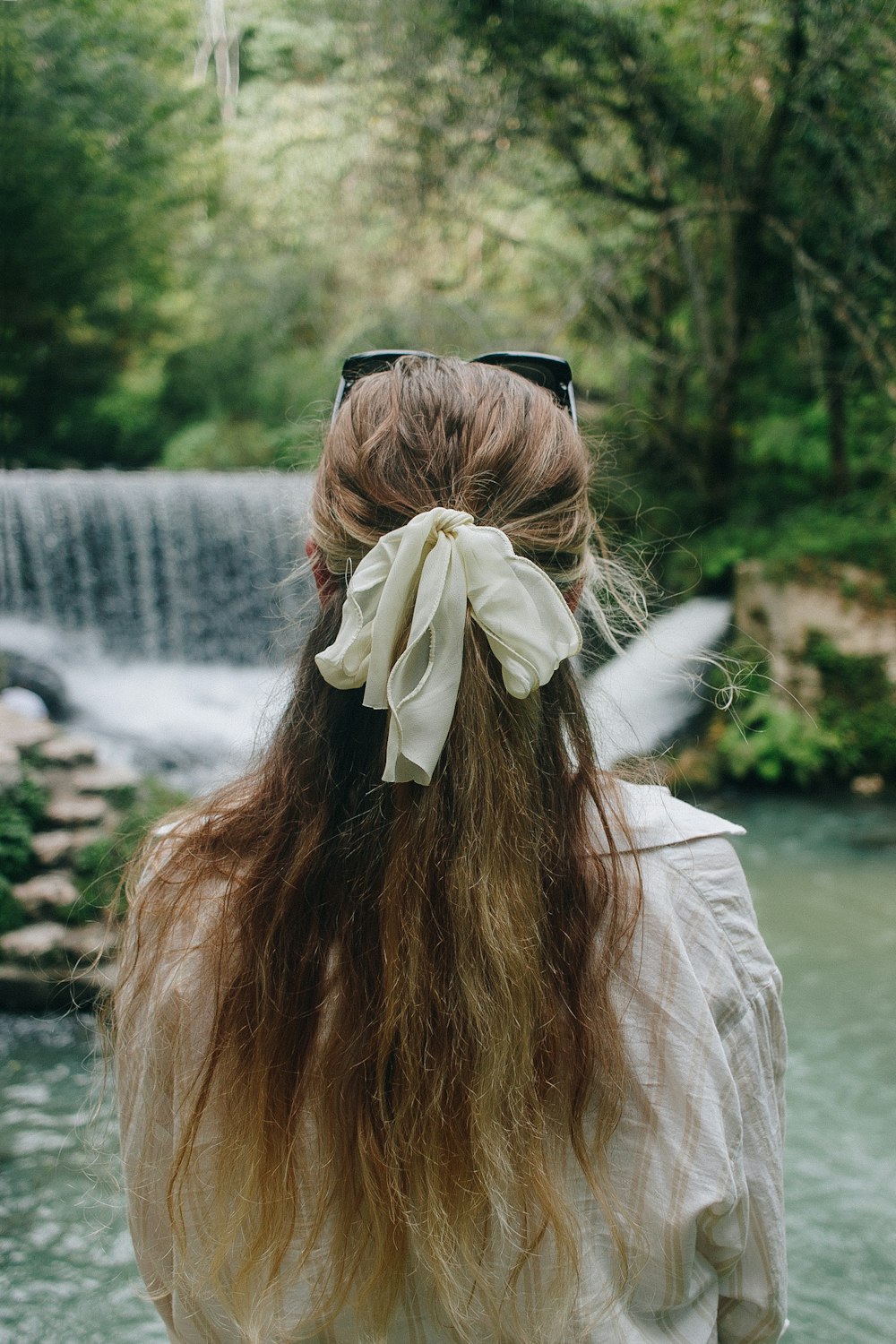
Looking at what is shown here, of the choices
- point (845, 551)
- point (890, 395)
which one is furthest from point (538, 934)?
point (890, 395)

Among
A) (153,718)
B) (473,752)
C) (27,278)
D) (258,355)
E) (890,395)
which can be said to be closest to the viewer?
(473,752)

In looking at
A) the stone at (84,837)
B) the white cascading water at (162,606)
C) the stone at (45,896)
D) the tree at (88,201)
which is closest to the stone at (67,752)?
the stone at (84,837)

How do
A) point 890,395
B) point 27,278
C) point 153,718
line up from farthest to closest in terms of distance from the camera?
point 27,278 < point 890,395 < point 153,718

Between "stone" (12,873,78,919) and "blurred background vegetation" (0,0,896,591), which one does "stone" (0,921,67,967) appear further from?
"blurred background vegetation" (0,0,896,591)

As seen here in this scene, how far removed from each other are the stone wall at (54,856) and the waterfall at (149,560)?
2781mm

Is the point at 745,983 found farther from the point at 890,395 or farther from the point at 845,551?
the point at 890,395

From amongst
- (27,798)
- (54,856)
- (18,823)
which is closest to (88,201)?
(27,798)

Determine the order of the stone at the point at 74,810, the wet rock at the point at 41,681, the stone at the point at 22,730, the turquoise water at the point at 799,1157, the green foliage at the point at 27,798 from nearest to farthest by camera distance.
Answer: the turquoise water at the point at 799,1157 → the green foliage at the point at 27,798 → the stone at the point at 74,810 → the stone at the point at 22,730 → the wet rock at the point at 41,681

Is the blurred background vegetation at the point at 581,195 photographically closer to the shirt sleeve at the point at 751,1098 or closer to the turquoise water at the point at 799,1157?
the turquoise water at the point at 799,1157

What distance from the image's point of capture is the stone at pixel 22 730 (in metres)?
4.77

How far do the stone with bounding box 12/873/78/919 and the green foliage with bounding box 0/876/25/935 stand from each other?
2 cm

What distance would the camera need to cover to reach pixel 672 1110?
2.96 feet

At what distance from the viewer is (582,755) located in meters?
0.95

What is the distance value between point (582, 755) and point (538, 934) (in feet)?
0.55
